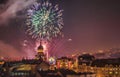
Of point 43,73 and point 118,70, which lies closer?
point 43,73

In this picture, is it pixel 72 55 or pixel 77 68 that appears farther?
pixel 72 55

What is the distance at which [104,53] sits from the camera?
192625mm

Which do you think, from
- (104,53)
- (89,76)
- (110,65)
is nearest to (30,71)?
(89,76)

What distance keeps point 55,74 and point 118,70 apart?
3185 cm

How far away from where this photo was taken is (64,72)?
3979 inches

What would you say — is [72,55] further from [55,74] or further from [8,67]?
[55,74]

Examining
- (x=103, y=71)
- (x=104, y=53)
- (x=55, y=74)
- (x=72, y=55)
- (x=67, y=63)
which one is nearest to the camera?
(x=55, y=74)

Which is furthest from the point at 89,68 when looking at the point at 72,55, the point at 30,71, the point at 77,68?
the point at 72,55

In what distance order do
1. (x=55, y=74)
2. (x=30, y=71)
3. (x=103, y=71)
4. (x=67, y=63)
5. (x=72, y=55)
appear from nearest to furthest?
(x=55, y=74), (x=30, y=71), (x=103, y=71), (x=67, y=63), (x=72, y=55)

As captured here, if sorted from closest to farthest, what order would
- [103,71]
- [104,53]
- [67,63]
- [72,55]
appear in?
[103,71]
[67,63]
[72,55]
[104,53]

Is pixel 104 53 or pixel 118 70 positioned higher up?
pixel 104 53

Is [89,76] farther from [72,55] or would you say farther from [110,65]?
[72,55]

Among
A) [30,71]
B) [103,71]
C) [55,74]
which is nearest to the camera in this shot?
[55,74]

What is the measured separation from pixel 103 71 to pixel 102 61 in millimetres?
13429
